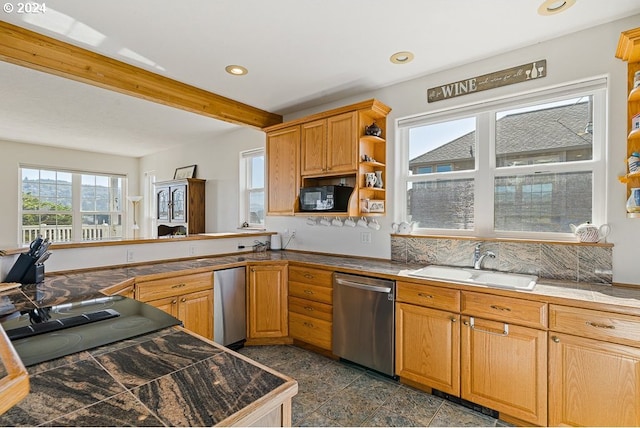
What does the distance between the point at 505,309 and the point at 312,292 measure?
1594 mm

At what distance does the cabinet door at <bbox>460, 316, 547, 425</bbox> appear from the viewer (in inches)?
74.2

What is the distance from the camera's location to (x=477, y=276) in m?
2.47

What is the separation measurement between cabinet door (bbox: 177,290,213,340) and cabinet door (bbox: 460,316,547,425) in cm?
210

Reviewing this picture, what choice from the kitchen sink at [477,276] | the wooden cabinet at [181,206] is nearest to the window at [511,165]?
the kitchen sink at [477,276]

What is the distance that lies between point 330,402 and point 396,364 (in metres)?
0.58

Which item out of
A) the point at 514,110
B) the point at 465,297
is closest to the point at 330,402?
the point at 465,297

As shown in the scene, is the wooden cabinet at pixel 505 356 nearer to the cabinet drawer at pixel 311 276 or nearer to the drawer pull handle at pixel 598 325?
the drawer pull handle at pixel 598 325

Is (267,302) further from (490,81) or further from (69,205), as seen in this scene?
(69,205)

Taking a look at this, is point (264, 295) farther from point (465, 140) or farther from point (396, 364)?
point (465, 140)

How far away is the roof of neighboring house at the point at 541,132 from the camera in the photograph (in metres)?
2.33

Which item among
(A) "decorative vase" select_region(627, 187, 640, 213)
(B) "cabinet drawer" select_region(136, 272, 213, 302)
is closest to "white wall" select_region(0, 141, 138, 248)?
(B) "cabinet drawer" select_region(136, 272, 213, 302)

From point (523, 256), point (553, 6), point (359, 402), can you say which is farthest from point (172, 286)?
point (553, 6)

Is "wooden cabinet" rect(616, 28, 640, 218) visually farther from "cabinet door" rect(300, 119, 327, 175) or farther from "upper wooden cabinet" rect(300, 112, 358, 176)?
"cabinet door" rect(300, 119, 327, 175)

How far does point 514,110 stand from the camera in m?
2.57
